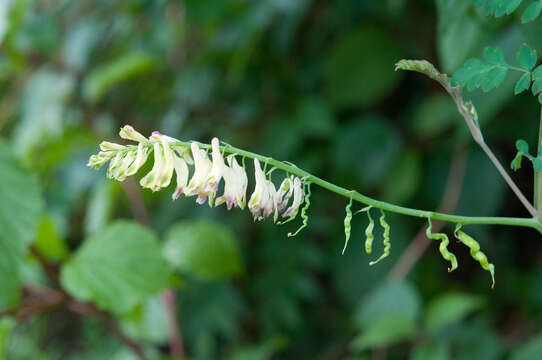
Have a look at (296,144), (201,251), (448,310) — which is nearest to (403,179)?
(296,144)

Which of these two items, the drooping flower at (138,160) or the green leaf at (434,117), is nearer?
the drooping flower at (138,160)

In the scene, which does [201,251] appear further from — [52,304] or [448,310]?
[448,310]

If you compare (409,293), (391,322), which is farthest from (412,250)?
(391,322)

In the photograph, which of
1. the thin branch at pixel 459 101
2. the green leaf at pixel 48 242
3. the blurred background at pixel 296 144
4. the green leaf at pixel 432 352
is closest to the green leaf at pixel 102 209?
the blurred background at pixel 296 144

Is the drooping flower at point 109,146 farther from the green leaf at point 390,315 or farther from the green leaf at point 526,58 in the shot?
the green leaf at point 390,315

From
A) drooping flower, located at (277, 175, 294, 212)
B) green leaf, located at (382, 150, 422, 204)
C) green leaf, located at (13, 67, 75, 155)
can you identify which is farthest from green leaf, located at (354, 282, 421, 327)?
green leaf, located at (13, 67, 75, 155)

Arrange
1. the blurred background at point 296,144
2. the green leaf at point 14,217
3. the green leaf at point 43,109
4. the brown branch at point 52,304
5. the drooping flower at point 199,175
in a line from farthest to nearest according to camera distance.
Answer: the green leaf at point 43,109 → the blurred background at point 296,144 → the brown branch at point 52,304 → the green leaf at point 14,217 → the drooping flower at point 199,175

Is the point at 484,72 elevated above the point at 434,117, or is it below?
below
